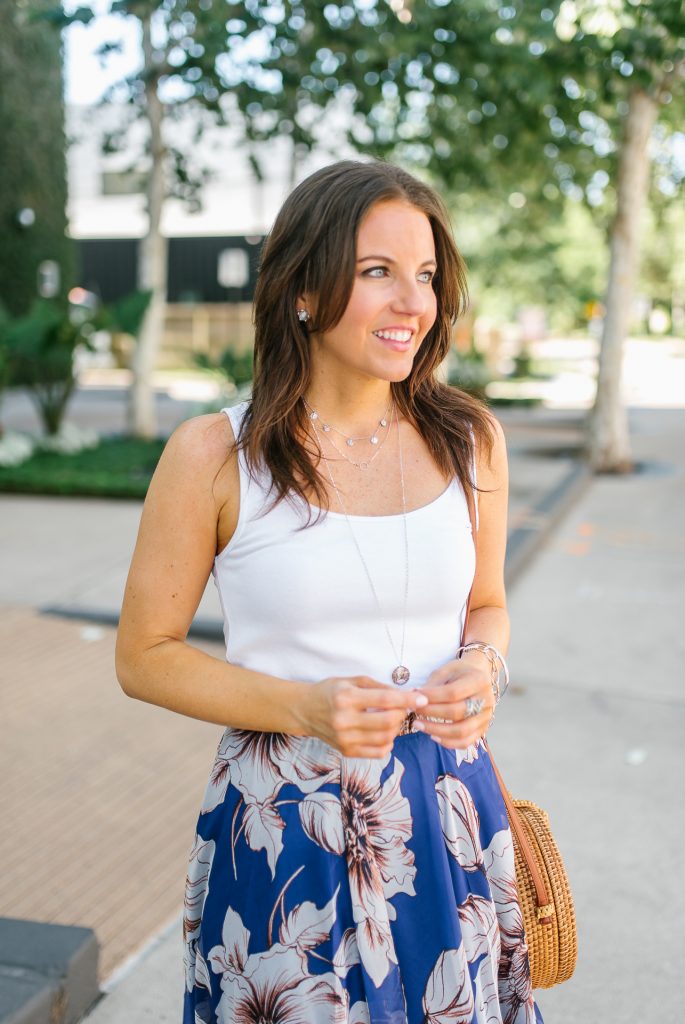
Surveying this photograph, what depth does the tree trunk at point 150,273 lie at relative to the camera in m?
12.1

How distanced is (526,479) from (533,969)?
986 centimetres

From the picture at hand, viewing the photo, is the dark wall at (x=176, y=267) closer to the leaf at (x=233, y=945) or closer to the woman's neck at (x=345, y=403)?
the woman's neck at (x=345, y=403)

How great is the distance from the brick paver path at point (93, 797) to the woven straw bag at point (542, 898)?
1464mm

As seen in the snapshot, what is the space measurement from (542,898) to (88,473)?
9215mm

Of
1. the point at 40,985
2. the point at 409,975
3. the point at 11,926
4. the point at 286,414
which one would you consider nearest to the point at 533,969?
the point at 409,975

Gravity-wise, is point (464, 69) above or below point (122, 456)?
above

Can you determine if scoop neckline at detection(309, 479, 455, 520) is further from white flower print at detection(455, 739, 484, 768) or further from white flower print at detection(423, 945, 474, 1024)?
white flower print at detection(423, 945, 474, 1024)

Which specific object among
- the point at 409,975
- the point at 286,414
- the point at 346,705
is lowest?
the point at 409,975

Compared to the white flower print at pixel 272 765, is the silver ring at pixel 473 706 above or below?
above

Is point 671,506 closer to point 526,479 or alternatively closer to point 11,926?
point 526,479

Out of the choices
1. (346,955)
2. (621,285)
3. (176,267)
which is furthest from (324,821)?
(176,267)

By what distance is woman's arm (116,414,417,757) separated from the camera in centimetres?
159

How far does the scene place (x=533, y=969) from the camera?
184 centimetres

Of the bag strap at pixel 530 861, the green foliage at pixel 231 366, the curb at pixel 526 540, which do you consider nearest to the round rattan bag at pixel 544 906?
the bag strap at pixel 530 861
